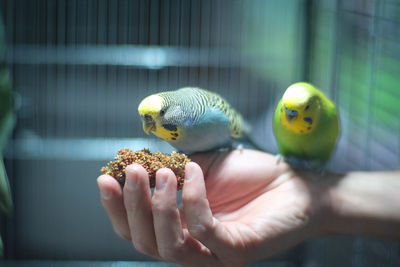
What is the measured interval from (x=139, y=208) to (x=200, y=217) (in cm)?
7

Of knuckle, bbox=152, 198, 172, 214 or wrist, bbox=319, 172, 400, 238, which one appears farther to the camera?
wrist, bbox=319, 172, 400, 238

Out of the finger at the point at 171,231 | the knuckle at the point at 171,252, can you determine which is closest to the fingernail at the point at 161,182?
the finger at the point at 171,231

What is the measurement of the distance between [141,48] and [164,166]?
0.75m

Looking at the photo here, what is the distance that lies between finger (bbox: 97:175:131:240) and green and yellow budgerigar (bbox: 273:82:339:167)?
23 centimetres

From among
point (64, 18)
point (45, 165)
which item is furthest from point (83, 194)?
point (64, 18)

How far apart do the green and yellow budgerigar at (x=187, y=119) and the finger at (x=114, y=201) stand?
7 cm

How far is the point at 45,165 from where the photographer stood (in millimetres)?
1186

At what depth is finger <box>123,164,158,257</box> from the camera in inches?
17.3

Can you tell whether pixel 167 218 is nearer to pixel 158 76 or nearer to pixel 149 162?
pixel 149 162

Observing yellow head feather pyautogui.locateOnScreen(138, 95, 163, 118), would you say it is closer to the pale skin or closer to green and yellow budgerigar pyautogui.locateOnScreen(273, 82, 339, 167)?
the pale skin

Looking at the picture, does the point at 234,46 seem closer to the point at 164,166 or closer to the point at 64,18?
the point at 64,18

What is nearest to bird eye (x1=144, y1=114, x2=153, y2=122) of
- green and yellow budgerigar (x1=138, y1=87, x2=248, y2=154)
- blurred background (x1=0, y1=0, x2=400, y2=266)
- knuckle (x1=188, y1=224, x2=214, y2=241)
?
green and yellow budgerigar (x1=138, y1=87, x2=248, y2=154)

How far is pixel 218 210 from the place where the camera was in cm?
57

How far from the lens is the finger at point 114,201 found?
1.52 ft
